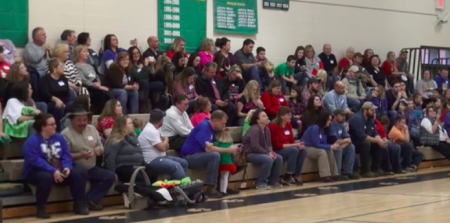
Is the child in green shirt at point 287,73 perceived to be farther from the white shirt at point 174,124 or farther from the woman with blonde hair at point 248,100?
the white shirt at point 174,124

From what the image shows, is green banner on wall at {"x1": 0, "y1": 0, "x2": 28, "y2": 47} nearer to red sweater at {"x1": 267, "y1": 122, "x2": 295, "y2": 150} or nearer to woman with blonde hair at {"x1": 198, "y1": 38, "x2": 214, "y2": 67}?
woman with blonde hair at {"x1": 198, "y1": 38, "x2": 214, "y2": 67}

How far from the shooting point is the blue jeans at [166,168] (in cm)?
915

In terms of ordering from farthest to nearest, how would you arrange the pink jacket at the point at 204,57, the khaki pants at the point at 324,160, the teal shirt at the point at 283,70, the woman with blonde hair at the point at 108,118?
the teal shirt at the point at 283,70
the pink jacket at the point at 204,57
the khaki pants at the point at 324,160
the woman with blonde hair at the point at 108,118

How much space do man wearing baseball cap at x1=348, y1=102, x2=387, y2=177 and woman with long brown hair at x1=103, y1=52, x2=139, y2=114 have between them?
3.91 meters

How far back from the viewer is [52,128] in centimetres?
825

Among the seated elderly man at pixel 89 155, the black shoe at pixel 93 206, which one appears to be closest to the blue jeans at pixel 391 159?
the seated elderly man at pixel 89 155

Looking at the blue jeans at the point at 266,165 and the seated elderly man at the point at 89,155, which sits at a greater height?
the seated elderly man at the point at 89,155

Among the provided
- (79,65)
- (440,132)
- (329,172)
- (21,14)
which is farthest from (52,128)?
(440,132)

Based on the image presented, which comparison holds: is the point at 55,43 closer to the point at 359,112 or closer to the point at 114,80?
the point at 114,80

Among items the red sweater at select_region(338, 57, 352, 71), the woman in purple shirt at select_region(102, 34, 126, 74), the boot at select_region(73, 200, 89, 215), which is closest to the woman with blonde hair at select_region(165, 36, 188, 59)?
the woman in purple shirt at select_region(102, 34, 126, 74)

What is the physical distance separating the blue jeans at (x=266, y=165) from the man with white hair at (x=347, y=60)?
558cm

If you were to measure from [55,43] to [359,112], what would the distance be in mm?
5208

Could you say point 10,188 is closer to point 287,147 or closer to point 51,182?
point 51,182

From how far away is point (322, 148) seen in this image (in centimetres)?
1188
